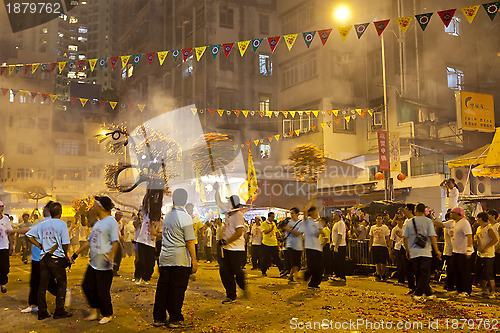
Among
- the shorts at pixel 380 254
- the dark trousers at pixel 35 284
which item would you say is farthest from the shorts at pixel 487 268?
the dark trousers at pixel 35 284

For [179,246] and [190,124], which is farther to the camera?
[190,124]

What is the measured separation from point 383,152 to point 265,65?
1902 centimetres

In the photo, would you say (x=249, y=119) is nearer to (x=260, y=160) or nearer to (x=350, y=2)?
(x=260, y=160)

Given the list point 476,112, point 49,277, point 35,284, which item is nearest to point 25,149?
point 476,112

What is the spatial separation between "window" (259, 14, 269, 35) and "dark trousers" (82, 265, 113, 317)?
33775 millimetres

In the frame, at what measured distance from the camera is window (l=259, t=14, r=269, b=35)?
37.5m

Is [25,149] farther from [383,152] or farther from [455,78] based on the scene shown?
[455,78]

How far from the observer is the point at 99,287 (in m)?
6.17

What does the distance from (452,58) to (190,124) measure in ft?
67.5

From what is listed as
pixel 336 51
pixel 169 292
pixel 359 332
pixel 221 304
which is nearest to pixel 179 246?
pixel 169 292

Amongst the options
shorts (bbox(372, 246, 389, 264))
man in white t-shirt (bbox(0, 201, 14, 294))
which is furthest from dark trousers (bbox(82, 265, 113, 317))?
shorts (bbox(372, 246, 389, 264))

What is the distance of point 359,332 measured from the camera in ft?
19.4

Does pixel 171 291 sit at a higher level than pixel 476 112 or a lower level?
lower

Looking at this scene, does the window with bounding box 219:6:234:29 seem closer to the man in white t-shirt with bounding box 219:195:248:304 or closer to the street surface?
the street surface
